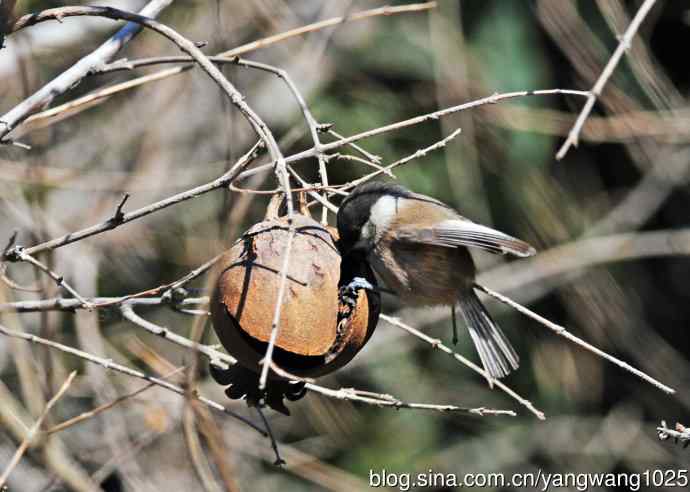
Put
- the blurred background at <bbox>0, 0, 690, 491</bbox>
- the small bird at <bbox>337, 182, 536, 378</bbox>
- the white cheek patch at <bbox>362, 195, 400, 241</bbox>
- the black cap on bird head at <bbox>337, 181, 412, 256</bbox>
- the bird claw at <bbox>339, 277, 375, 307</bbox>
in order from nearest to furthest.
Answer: the bird claw at <bbox>339, 277, 375, 307</bbox>
the black cap on bird head at <bbox>337, 181, 412, 256</bbox>
the white cheek patch at <bbox>362, 195, 400, 241</bbox>
the small bird at <bbox>337, 182, 536, 378</bbox>
the blurred background at <bbox>0, 0, 690, 491</bbox>

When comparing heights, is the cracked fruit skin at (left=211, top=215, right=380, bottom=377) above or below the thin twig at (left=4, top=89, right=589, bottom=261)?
below

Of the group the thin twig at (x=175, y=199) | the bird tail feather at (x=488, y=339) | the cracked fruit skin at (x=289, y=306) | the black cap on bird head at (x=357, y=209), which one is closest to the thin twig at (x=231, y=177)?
the thin twig at (x=175, y=199)

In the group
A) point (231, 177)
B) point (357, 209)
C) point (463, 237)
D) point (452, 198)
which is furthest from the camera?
point (452, 198)

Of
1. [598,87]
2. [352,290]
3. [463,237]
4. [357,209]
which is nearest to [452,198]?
[463,237]

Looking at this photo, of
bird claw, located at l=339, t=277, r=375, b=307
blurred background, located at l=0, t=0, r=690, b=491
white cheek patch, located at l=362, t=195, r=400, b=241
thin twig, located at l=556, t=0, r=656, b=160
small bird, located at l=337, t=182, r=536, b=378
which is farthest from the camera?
blurred background, located at l=0, t=0, r=690, b=491

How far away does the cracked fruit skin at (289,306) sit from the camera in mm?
1991

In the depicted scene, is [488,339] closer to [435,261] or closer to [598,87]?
[435,261]

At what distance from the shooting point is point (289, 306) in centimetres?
199

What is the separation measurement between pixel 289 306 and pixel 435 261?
A: 1459mm

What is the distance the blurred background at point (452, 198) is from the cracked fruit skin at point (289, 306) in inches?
102

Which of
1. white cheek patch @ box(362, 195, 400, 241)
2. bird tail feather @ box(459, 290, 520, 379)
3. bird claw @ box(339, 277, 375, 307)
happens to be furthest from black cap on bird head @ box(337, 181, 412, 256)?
bird tail feather @ box(459, 290, 520, 379)

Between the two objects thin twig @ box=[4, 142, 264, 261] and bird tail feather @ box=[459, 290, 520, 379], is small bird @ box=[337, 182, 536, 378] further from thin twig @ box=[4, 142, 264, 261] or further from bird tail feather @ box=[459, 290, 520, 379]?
thin twig @ box=[4, 142, 264, 261]

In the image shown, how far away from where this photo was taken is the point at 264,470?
548cm

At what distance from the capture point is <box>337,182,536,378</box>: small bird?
10.6 feet
